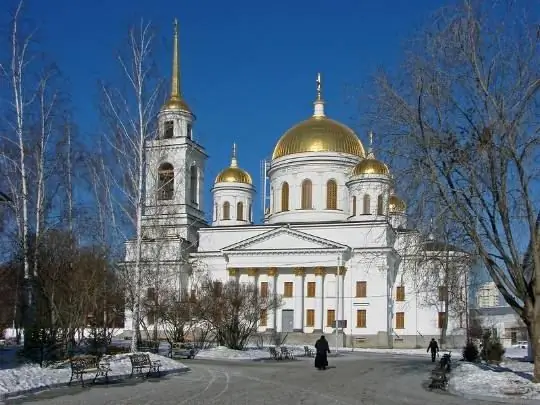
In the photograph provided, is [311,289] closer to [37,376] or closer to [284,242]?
[284,242]

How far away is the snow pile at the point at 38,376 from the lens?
52.1 ft

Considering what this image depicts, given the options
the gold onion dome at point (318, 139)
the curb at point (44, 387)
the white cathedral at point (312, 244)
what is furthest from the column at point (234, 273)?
the curb at point (44, 387)

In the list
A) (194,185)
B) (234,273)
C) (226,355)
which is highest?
(194,185)

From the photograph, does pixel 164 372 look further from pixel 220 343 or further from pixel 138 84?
pixel 220 343

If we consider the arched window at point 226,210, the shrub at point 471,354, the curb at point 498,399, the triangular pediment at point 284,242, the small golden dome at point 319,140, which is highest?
the small golden dome at point 319,140

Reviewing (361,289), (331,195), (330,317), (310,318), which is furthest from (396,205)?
(331,195)

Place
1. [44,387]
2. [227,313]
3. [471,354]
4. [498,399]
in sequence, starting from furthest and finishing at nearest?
[227,313]
[471,354]
[44,387]
[498,399]

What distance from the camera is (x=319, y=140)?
6119 centimetres

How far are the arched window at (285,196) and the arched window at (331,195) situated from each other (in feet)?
10.8

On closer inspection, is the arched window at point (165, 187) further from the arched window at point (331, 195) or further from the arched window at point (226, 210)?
the arched window at point (331, 195)

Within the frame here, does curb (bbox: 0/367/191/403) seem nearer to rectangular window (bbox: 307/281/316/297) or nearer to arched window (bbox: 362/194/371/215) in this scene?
rectangular window (bbox: 307/281/316/297)

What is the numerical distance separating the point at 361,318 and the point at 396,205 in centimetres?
3810

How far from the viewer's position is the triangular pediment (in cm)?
5594

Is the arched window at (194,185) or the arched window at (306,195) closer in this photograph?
the arched window at (194,185)
